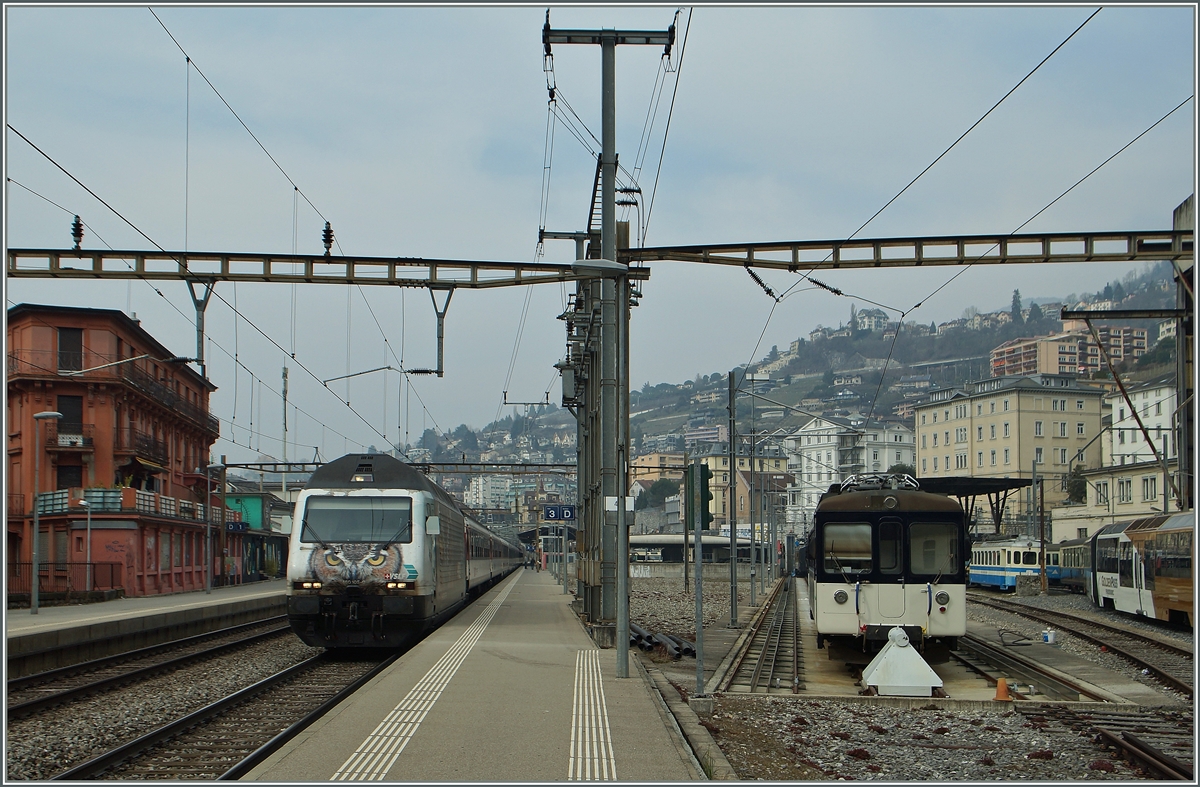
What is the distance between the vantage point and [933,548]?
1733cm

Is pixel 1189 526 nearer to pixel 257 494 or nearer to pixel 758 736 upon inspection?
pixel 758 736

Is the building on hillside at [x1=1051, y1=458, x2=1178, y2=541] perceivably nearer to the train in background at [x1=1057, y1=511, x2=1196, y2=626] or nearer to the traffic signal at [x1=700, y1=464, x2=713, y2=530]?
the train in background at [x1=1057, y1=511, x2=1196, y2=626]

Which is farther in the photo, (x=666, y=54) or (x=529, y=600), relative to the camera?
(x=529, y=600)

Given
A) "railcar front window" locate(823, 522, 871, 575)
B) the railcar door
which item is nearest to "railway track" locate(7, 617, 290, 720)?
"railcar front window" locate(823, 522, 871, 575)

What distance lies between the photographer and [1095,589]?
35.7m

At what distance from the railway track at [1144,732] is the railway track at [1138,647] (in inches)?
94.2

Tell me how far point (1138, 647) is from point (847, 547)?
29.0 feet

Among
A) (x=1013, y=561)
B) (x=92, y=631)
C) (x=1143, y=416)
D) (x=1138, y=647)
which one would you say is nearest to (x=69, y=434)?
(x=92, y=631)

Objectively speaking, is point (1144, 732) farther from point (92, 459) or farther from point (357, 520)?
point (92, 459)

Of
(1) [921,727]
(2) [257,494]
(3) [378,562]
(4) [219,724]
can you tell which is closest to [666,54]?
(3) [378,562]

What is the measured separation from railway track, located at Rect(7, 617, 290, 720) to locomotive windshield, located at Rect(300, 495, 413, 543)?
3.05 metres

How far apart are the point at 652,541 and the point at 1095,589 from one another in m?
59.2

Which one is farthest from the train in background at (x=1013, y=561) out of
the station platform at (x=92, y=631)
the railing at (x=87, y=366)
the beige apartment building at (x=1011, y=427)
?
the railing at (x=87, y=366)

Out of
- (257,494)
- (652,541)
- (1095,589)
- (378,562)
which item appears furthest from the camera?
(652,541)
